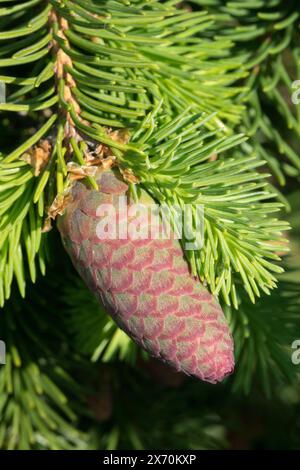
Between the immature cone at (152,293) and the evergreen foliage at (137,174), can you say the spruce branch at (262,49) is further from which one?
the immature cone at (152,293)

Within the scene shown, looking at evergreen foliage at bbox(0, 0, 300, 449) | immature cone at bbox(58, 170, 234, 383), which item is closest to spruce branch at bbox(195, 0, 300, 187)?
evergreen foliage at bbox(0, 0, 300, 449)

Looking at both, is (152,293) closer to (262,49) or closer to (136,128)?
(136,128)

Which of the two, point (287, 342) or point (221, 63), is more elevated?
point (221, 63)

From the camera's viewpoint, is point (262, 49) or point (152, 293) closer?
point (152, 293)

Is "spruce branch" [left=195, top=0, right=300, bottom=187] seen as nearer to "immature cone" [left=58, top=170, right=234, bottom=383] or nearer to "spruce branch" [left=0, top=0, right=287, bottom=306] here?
"spruce branch" [left=0, top=0, right=287, bottom=306]

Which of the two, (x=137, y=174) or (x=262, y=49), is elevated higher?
(x=262, y=49)

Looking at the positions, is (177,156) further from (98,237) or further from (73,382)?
(73,382)

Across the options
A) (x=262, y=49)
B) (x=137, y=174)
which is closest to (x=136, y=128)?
(x=137, y=174)

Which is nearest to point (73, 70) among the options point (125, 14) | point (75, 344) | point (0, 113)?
point (125, 14)
